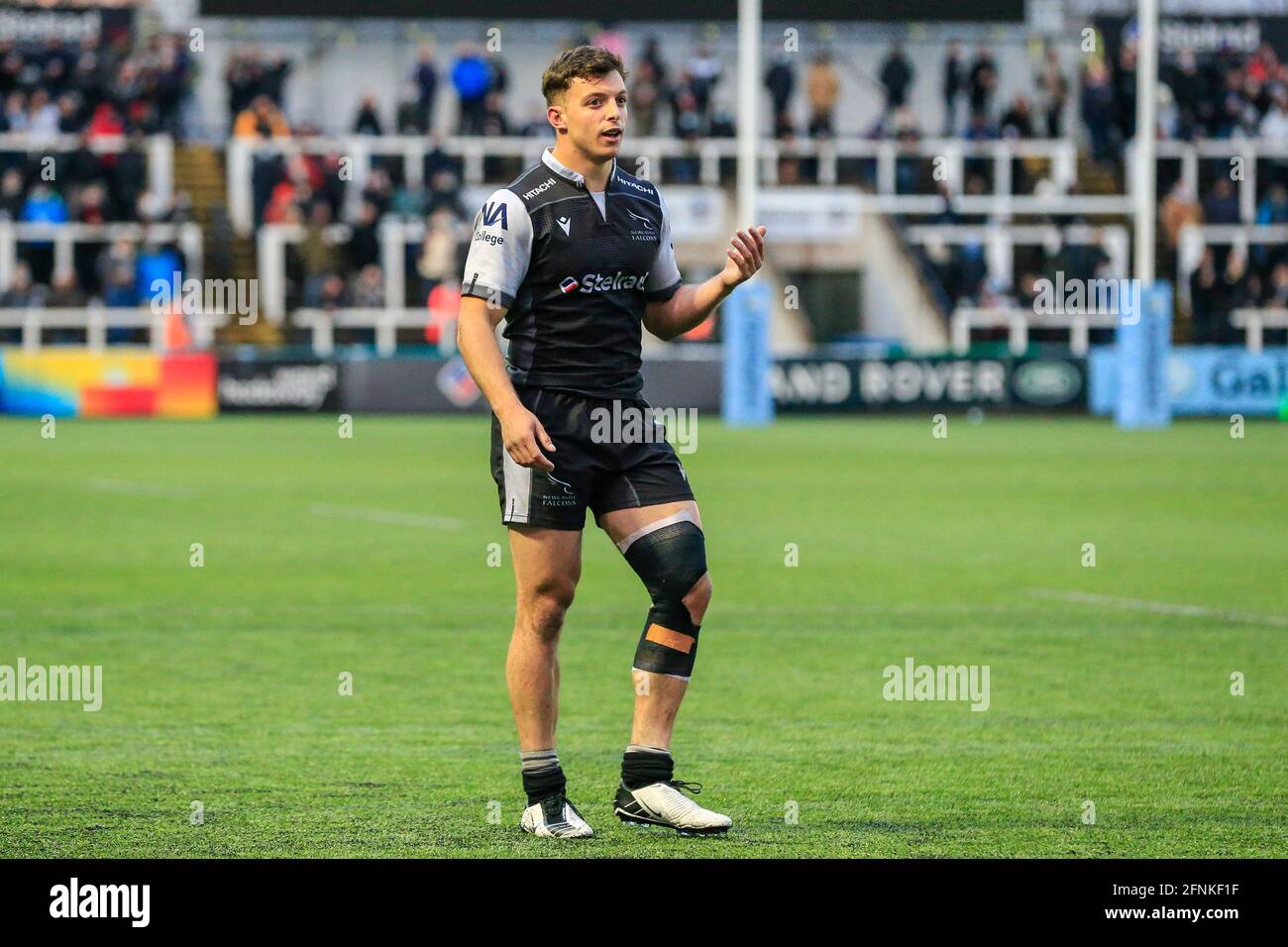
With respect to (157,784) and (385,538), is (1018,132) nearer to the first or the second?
(385,538)

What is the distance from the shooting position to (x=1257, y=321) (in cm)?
3488

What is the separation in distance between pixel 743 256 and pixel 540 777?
1.65m

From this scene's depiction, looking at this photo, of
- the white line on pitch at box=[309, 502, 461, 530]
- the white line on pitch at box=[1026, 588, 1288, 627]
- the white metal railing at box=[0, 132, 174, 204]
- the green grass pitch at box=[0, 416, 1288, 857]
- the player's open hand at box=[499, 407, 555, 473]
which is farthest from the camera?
the white metal railing at box=[0, 132, 174, 204]

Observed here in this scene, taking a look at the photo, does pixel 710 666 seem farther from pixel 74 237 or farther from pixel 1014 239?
pixel 1014 239

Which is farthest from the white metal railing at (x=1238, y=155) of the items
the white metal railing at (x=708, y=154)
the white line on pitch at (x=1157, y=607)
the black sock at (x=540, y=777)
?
the black sock at (x=540, y=777)

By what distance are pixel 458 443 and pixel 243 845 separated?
20.0 meters

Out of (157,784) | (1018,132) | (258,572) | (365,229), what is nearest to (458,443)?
(365,229)

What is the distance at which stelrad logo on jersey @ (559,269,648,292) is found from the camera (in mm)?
6621

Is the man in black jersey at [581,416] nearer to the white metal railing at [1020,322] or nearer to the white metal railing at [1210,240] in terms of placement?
the white metal railing at [1020,322]

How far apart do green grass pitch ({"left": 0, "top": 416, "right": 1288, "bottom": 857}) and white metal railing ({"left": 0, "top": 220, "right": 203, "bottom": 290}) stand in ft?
45.7

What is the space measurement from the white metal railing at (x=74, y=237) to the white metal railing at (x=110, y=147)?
1455mm

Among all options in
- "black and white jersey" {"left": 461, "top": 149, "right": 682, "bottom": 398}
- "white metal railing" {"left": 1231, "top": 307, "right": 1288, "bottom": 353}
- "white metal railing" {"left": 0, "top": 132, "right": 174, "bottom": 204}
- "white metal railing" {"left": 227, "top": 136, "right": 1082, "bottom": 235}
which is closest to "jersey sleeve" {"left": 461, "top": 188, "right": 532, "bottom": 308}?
"black and white jersey" {"left": 461, "top": 149, "right": 682, "bottom": 398}

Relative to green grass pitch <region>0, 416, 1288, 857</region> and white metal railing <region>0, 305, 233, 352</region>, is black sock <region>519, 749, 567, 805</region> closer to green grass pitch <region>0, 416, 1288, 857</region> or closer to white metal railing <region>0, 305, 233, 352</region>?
green grass pitch <region>0, 416, 1288, 857</region>

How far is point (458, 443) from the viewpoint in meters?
26.2
